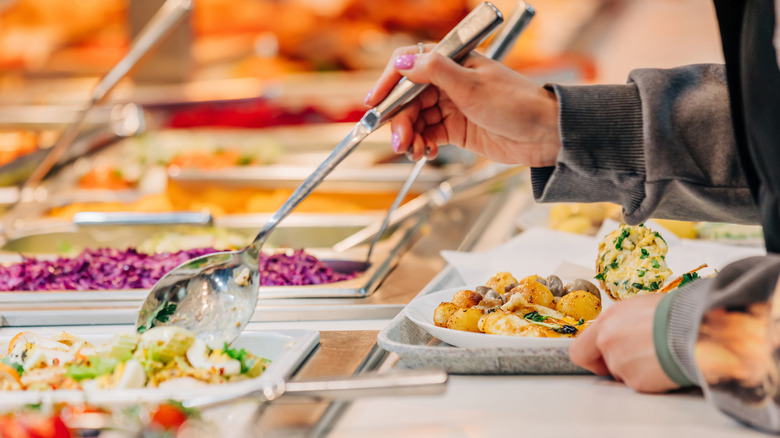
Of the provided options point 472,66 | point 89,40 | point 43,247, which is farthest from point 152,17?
point 472,66

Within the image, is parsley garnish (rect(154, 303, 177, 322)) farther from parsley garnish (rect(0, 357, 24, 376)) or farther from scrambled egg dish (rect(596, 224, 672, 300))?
scrambled egg dish (rect(596, 224, 672, 300))

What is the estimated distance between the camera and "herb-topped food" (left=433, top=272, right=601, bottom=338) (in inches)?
47.3

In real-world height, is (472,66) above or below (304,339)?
above

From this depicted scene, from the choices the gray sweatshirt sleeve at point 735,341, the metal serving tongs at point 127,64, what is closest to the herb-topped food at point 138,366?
the gray sweatshirt sleeve at point 735,341

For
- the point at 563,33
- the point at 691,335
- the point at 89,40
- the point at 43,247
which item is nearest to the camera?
the point at 691,335

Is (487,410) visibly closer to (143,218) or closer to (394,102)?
(394,102)

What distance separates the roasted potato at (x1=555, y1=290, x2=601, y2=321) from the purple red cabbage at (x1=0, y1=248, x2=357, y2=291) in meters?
0.62

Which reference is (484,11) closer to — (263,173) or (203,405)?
(203,405)

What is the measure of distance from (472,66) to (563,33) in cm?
664

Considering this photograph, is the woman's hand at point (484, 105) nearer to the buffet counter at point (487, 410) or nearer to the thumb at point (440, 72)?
the thumb at point (440, 72)

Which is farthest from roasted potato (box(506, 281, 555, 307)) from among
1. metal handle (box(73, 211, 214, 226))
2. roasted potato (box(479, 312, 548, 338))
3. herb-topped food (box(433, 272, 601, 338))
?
metal handle (box(73, 211, 214, 226))

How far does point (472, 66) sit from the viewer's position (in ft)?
4.75

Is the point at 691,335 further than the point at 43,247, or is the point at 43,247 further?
the point at 43,247

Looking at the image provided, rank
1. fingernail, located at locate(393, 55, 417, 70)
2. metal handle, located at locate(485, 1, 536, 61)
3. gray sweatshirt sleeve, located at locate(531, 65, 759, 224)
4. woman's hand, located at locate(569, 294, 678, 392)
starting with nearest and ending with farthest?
1. woman's hand, located at locate(569, 294, 678, 392)
2. gray sweatshirt sleeve, located at locate(531, 65, 759, 224)
3. fingernail, located at locate(393, 55, 417, 70)
4. metal handle, located at locate(485, 1, 536, 61)
